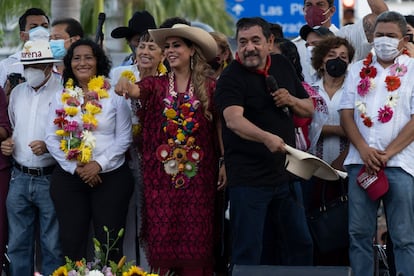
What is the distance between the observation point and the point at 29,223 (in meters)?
10.4

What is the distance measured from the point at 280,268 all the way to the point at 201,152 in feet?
6.60

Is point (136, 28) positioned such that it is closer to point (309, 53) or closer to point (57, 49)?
point (57, 49)

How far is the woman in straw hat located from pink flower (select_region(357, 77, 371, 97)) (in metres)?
1.16

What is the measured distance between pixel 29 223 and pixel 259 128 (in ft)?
7.58

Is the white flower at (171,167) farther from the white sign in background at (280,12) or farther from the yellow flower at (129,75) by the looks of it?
the white sign in background at (280,12)

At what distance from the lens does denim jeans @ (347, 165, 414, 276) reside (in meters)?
9.53

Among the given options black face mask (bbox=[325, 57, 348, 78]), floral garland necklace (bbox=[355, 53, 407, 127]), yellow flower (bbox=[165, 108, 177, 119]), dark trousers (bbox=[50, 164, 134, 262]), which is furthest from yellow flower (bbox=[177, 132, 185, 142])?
black face mask (bbox=[325, 57, 348, 78])

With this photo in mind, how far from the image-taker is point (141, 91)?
9.77 m

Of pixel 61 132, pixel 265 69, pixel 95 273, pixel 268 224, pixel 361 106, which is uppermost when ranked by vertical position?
pixel 265 69

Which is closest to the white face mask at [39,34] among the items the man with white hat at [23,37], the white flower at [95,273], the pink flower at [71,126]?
the man with white hat at [23,37]

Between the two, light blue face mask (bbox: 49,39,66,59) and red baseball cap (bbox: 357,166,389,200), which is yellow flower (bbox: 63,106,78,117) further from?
red baseball cap (bbox: 357,166,389,200)

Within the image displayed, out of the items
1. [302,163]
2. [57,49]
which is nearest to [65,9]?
[57,49]

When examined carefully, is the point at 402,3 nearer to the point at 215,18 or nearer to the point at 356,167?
the point at 215,18

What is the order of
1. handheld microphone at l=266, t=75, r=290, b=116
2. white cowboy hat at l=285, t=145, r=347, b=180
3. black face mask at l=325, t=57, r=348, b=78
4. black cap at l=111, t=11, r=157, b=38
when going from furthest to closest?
black cap at l=111, t=11, r=157, b=38
black face mask at l=325, t=57, r=348, b=78
handheld microphone at l=266, t=75, r=290, b=116
white cowboy hat at l=285, t=145, r=347, b=180
